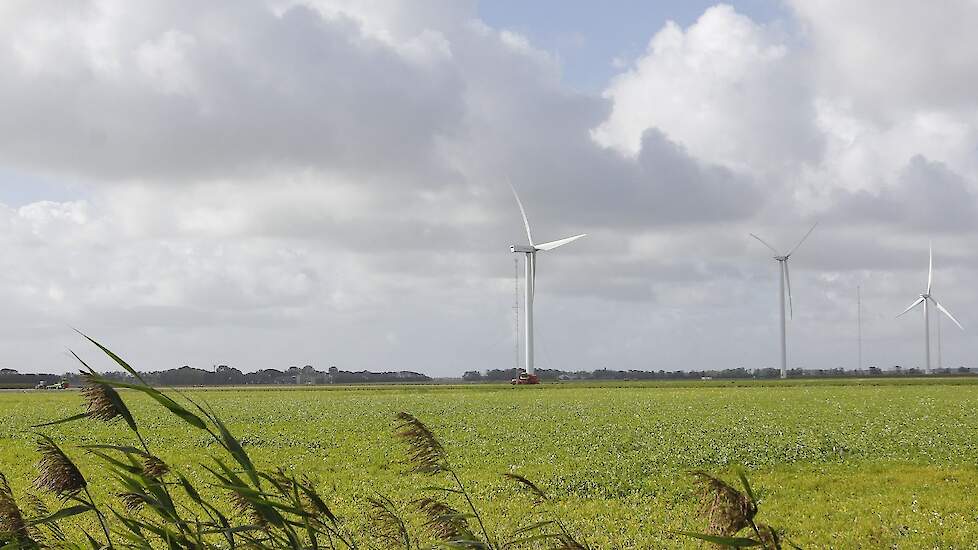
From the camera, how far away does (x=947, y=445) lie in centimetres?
3231

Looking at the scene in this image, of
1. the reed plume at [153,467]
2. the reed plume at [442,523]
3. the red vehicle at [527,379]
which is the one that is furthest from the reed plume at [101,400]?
the red vehicle at [527,379]

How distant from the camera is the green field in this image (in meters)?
19.2

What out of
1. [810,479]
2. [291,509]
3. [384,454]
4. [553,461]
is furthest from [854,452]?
[291,509]

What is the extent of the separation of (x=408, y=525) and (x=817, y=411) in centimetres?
3792

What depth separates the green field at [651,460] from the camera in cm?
1916

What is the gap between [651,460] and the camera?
1125 inches

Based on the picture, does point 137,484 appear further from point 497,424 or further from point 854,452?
point 497,424

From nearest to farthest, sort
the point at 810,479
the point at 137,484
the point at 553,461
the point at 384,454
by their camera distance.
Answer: the point at 137,484 < the point at 810,479 < the point at 553,461 < the point at 384,454

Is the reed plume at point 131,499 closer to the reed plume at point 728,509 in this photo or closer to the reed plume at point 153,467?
the reed plume at point 153,467

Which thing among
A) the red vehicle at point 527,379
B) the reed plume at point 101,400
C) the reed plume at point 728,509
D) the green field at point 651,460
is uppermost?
the reed plume at point 101,400

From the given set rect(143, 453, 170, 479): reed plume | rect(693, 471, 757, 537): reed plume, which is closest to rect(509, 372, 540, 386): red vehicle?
rect(143, 453, 170, 479): reed plume

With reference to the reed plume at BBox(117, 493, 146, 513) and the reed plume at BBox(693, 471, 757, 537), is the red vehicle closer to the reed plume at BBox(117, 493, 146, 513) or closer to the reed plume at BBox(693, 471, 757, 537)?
the reed plume at BBox(117, 493, 146, 513)

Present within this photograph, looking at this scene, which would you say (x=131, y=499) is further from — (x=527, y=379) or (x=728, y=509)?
(x=527, y=379)

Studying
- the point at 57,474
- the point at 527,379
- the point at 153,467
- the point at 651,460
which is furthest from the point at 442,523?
the point at 527,379
